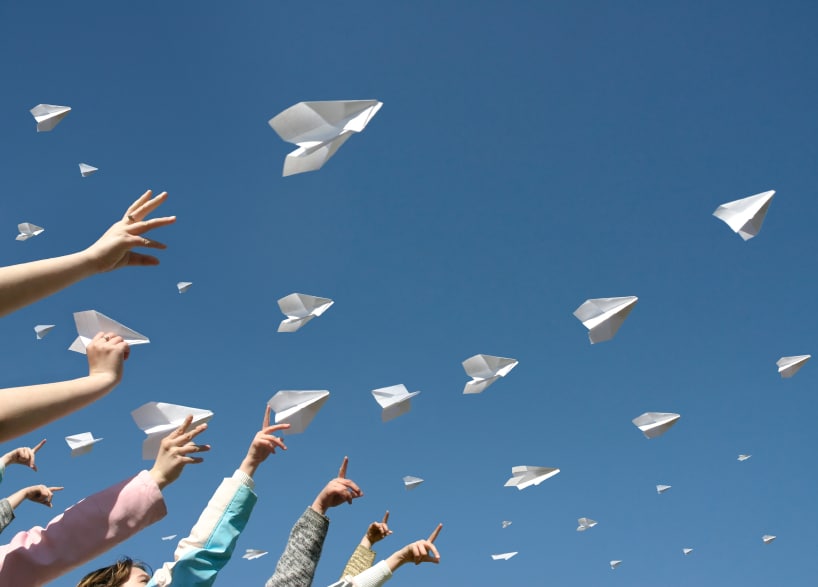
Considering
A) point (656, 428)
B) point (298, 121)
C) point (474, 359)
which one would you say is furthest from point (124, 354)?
point (656, 428)

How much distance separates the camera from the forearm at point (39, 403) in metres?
1.84

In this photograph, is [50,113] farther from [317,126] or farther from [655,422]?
[655,422]

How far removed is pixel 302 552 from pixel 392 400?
4.15m

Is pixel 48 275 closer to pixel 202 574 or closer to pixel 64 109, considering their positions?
pixel 202 574

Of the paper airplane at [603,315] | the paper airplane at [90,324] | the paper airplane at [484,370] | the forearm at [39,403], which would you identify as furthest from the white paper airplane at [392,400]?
A: the forearm at [39,403]

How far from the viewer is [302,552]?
4188mm

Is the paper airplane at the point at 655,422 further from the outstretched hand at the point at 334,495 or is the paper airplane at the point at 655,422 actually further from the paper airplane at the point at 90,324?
the paper airplane at the point at 90,324

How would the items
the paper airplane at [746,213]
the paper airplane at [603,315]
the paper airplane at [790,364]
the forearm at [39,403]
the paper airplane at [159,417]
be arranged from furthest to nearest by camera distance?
1. the paper airplane at [790,364]
2. the paper airplane at [603,315]
3. the paper airplane at [746,213]
4. the paper airplane at [159,417]
5. the forearm at [39,403]

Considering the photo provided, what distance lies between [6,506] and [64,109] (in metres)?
7.88

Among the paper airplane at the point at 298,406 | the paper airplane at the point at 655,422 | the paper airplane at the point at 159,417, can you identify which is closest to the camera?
the paper airplane at the point at 159,417

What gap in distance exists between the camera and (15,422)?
1.85 metres

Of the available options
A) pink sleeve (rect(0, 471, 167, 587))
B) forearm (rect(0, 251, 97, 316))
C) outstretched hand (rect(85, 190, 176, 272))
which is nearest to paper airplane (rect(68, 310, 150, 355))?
outstretched hand (rect(85, 190, 176, 272))

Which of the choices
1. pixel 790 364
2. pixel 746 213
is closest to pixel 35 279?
pixel 746 213

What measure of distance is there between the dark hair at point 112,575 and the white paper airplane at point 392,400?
4.85 metres
